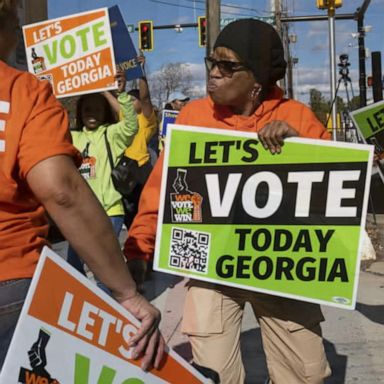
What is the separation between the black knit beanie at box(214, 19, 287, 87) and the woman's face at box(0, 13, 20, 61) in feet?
3.24

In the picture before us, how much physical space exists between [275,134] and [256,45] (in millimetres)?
385

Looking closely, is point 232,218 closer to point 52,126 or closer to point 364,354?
point 52,126

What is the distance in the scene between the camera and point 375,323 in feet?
16.2

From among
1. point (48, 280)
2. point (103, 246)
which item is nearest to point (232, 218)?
point (103, 246)

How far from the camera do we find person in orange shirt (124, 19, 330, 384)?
2.63m

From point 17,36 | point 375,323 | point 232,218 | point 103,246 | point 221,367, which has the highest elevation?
point 17,36

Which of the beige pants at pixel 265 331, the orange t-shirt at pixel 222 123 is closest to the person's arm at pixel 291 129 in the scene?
the orange t-shirt at pixel 222 123

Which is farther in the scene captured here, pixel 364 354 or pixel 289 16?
pixel 289 16

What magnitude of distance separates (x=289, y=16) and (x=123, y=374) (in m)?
3.54

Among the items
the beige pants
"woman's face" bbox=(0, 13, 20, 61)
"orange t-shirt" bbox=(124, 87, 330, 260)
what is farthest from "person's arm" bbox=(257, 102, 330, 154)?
"woman's face" bbox=(0, 13, 20, 61)

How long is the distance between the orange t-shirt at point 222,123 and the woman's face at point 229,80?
7cm

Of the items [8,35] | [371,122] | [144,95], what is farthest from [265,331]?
[144,95]

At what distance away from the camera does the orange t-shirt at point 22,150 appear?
5.63ft

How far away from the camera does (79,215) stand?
1.75 metres
